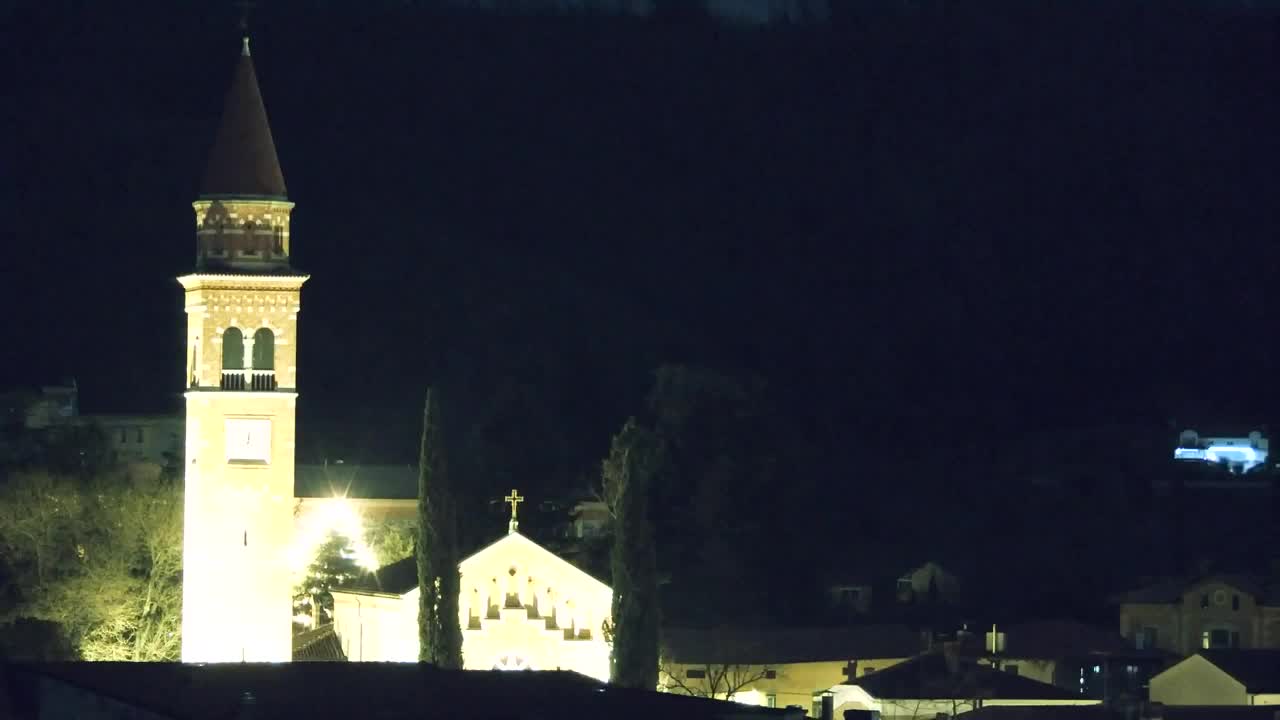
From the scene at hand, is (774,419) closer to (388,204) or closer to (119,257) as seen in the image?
(119,257)

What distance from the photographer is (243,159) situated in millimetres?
76312

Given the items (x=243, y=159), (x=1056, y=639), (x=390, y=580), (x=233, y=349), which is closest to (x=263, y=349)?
(x=233, y=349)

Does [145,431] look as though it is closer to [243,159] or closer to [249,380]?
[243,159]

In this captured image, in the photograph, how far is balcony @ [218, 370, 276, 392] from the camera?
75.6 metres

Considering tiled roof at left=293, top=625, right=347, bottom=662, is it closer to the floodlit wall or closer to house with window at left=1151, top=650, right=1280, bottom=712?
the floodlit wall

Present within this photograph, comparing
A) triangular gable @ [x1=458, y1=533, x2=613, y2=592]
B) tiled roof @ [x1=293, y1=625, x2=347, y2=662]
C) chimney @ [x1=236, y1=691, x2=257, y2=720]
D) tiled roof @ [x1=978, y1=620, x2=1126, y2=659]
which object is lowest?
chimney @ [x1=236, y1=691, x2=257, y2=720]

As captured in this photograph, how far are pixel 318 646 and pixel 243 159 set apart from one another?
46.6 ft

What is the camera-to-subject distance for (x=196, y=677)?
157 ft

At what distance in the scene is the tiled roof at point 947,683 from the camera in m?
73.8

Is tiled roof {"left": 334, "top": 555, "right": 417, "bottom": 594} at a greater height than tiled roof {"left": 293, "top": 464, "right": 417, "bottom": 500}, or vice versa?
tiled roof {"left": 293, "top": 464, "right": 417, "bottom": 500}

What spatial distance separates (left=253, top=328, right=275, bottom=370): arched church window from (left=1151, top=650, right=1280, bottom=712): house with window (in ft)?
79.9

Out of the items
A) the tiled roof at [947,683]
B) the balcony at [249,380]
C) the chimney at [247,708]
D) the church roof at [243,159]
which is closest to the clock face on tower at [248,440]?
the balcony at [249,380]

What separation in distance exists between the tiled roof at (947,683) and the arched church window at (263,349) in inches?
658

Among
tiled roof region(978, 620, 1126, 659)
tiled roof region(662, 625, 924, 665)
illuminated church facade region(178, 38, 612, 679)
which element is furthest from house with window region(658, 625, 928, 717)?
illuminated church facade region(178, 38, 612, 679)
